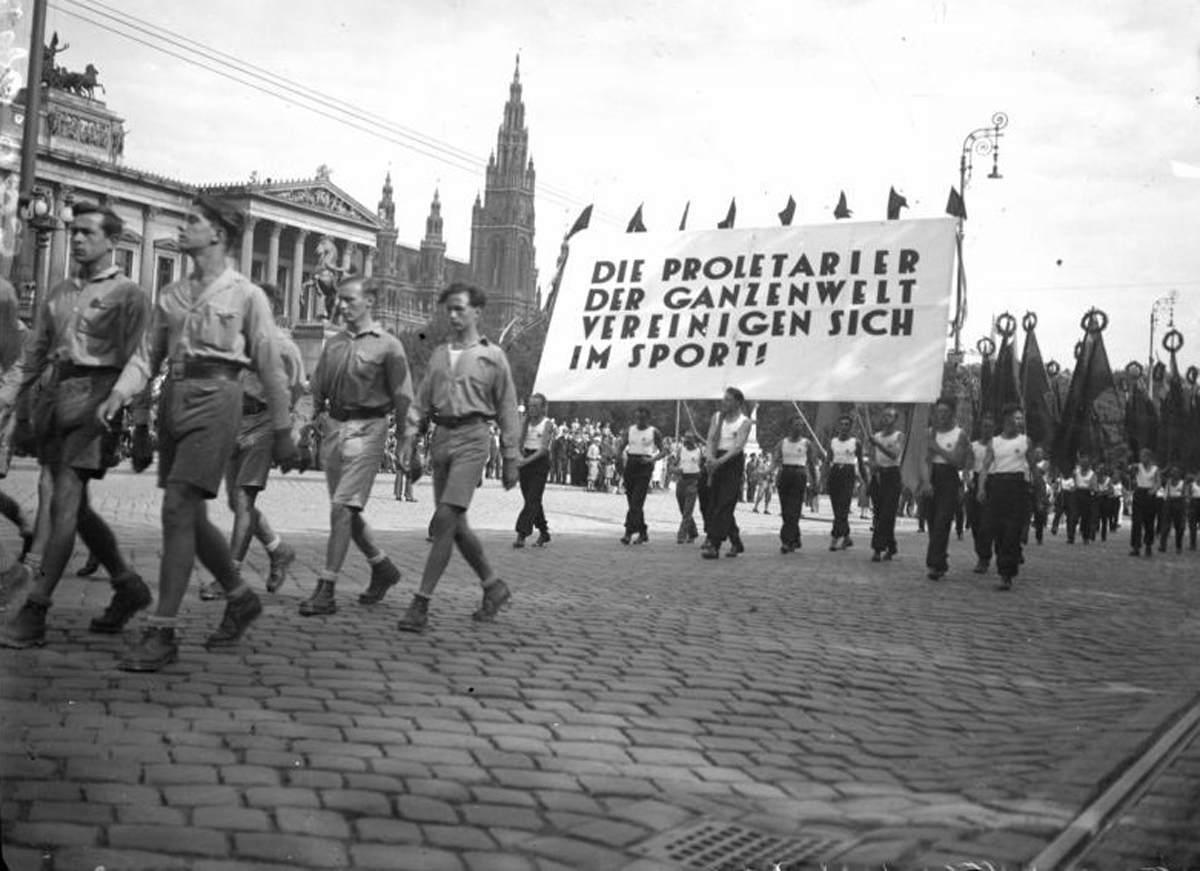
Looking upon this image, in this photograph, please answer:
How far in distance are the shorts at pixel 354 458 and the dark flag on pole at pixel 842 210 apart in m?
9.51

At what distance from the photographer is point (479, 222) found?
31609 mm

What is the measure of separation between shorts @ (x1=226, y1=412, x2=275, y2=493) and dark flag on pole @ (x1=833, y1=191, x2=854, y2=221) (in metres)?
9.55

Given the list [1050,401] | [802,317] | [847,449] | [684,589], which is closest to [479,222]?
[1050,401]

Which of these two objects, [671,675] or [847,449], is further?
[847,449]

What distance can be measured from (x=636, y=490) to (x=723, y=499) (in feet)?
6.87

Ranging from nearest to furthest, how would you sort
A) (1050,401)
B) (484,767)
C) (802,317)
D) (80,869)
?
(80,869), (484,767), (802,317), (1050,401)

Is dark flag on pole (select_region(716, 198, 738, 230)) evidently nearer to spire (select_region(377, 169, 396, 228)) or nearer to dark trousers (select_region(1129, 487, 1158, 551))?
spire (select_region(377, 169, 396, 228))

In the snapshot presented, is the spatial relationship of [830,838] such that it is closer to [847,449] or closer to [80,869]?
[80,869]

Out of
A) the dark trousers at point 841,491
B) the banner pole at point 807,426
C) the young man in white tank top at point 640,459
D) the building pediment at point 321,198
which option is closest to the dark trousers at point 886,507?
the banner pole at point 807,426

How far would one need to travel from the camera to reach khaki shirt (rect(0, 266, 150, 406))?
5750 millimetres

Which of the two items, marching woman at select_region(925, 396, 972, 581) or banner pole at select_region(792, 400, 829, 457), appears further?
banner pole at select_region(792, 400, 829, 457)

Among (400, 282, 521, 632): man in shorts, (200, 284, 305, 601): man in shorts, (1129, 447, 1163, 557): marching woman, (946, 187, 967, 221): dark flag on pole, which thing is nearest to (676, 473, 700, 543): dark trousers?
(946, 187, 967, 221): dark flag on pole

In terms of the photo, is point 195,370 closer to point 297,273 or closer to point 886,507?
point 297,273

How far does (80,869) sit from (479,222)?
95.7ft
